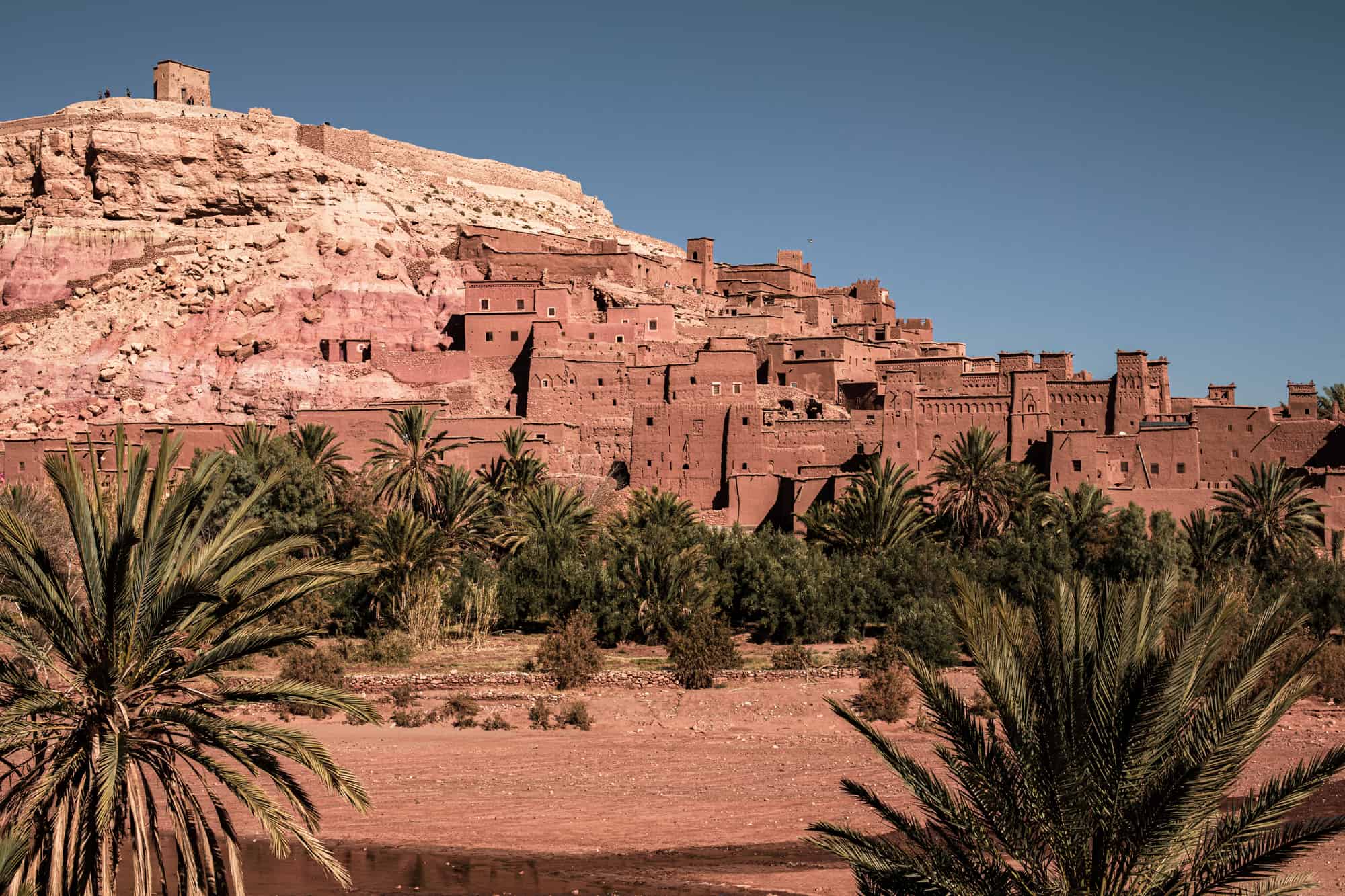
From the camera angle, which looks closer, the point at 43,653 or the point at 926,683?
the point at 926,683

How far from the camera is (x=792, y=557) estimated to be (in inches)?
1213

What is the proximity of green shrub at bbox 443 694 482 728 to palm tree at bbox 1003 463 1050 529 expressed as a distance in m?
15.2

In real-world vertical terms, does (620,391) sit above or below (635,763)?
above

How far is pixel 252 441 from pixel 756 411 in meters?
13.4

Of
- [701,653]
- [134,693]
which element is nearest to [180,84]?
[701,653]

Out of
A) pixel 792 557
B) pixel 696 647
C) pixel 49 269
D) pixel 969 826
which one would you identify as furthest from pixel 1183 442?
pixel 49 269

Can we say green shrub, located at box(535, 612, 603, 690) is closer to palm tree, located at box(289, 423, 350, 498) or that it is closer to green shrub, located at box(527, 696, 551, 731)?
green shrub, located at box(527, 696, 551, 731)

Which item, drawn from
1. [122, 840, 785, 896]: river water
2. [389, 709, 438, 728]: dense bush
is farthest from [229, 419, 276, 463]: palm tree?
[122, 840, 785, 896]: river water

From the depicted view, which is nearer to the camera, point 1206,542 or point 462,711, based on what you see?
point 462,711

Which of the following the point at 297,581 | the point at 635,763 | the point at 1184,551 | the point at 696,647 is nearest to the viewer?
the point at 297,581

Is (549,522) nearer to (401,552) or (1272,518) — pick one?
(401,552)

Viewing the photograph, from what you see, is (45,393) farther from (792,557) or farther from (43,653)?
(43,653)

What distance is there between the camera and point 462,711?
24.0m

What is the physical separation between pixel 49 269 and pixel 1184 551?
36663 millimetres
